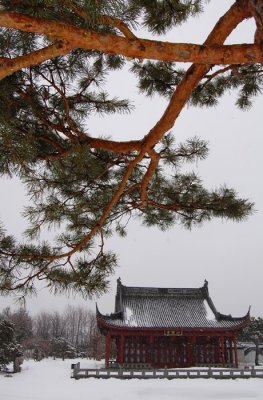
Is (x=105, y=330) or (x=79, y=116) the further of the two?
(x=105, y=330)

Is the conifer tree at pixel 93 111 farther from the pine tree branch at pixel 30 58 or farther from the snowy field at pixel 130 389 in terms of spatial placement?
the snowy field at pixel 130 389

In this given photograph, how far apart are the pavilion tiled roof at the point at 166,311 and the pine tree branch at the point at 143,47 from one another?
1484 cm

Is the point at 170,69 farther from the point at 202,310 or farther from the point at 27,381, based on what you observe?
the point at 202,310

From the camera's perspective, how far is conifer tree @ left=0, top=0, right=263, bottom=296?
4.29ft

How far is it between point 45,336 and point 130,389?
3892 centimetres

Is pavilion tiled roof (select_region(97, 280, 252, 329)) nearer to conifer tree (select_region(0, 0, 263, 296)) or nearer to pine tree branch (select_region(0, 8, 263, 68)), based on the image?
conifer tree (select_region(0, 0, 263, 296))

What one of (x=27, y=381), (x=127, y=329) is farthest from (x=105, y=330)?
(x=27, y=381)

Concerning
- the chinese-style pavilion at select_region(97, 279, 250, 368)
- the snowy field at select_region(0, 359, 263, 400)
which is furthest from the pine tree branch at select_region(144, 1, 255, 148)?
the chinese-style pavilion at select_region(97, 279, 250, 368)

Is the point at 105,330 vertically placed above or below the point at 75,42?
below

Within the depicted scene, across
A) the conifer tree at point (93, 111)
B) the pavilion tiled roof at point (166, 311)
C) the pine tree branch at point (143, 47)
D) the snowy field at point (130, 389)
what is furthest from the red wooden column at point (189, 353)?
the pine tree branch at point (143, 47)

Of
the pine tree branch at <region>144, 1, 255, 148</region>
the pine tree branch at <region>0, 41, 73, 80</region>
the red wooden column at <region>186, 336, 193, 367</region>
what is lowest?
the red wooden column at <region>186, 336, 193, 367</region>

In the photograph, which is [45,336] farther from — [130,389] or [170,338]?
[130,389]

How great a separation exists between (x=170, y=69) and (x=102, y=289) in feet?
6.58

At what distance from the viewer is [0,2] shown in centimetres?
150
